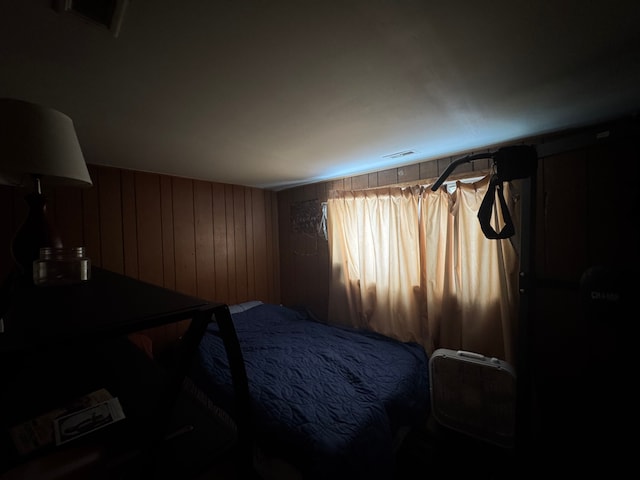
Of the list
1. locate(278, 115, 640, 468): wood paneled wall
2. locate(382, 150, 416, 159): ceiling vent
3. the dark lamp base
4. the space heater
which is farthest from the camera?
locate(382, 150, 416, 159): ceiling vent

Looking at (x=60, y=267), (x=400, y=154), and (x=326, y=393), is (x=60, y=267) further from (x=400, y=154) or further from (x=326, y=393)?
(x=400, y=154)

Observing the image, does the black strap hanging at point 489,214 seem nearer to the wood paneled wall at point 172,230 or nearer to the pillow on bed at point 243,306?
the pillow on bed at point 243,306

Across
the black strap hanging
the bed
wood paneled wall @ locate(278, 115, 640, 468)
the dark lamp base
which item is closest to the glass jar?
the dark lamp base

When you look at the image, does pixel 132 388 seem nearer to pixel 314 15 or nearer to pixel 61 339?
pixel 61 339

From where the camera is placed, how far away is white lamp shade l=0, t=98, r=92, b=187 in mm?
616

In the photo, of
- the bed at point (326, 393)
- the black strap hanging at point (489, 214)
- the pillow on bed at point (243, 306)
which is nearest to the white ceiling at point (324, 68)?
the black strap hanging at point (489, 214)

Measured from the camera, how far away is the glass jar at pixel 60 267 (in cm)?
55

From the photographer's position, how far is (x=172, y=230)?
2.71 metres

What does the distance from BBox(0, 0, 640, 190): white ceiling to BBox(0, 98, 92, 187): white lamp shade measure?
12.8 inches

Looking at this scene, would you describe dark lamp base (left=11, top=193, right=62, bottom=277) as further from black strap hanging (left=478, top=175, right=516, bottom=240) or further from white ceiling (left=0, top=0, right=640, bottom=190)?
black strap hanging (left=478, top=175, right=516, bottom=240)

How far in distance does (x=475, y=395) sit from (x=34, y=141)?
243 cm

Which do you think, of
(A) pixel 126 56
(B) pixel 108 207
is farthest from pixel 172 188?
(A) pixel 126 56

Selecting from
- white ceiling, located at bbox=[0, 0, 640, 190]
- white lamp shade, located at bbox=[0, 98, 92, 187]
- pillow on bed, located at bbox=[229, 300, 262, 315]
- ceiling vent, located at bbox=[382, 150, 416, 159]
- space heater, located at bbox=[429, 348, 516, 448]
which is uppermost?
white ceiling, located at bbox=[0, 0, 640, 190]

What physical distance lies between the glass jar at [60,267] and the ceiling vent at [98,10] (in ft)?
2.22
